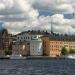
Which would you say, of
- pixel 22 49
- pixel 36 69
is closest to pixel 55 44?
pixel 22 49

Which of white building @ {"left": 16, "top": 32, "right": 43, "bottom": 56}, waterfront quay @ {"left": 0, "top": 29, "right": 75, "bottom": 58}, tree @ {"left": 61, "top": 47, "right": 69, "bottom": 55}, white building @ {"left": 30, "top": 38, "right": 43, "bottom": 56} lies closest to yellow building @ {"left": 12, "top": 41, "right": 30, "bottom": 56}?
waterfront quay @ {"left": 0, "top": 29, "right": 75, "bottom": 58}

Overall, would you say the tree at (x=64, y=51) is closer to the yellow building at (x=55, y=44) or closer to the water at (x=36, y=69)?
the yellow building at (x=55, y=44)

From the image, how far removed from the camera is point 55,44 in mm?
175125

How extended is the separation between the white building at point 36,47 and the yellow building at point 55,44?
2.04 metres

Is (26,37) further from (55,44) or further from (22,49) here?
(55,44)

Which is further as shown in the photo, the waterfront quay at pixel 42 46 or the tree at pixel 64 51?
the waterfront quay at pixel 42 46

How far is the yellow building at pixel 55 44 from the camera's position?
172 meters

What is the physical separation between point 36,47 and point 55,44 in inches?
319

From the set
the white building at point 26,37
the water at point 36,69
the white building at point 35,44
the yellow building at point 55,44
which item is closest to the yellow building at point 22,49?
the white building at point 35,44

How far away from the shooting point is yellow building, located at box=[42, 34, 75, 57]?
172 m

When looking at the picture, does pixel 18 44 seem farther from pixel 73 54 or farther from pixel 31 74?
pixel 31 74

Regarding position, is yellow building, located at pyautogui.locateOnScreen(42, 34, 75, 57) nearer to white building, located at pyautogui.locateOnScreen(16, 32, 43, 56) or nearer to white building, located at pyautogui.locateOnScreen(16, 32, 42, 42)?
white building, located at pyautogui.locateOnScreen(16, 32, 43, 56)

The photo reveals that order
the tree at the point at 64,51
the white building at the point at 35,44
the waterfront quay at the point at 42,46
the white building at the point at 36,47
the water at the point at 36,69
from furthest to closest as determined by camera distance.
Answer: the white building at the point at 35,44 < the white building at the point at 36,47 < the waterfront quay at the point at 42,46 < the tree at the point at 64,51 < the water at the point at 36,69

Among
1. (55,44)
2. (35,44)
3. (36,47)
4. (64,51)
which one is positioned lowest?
(64,51)
